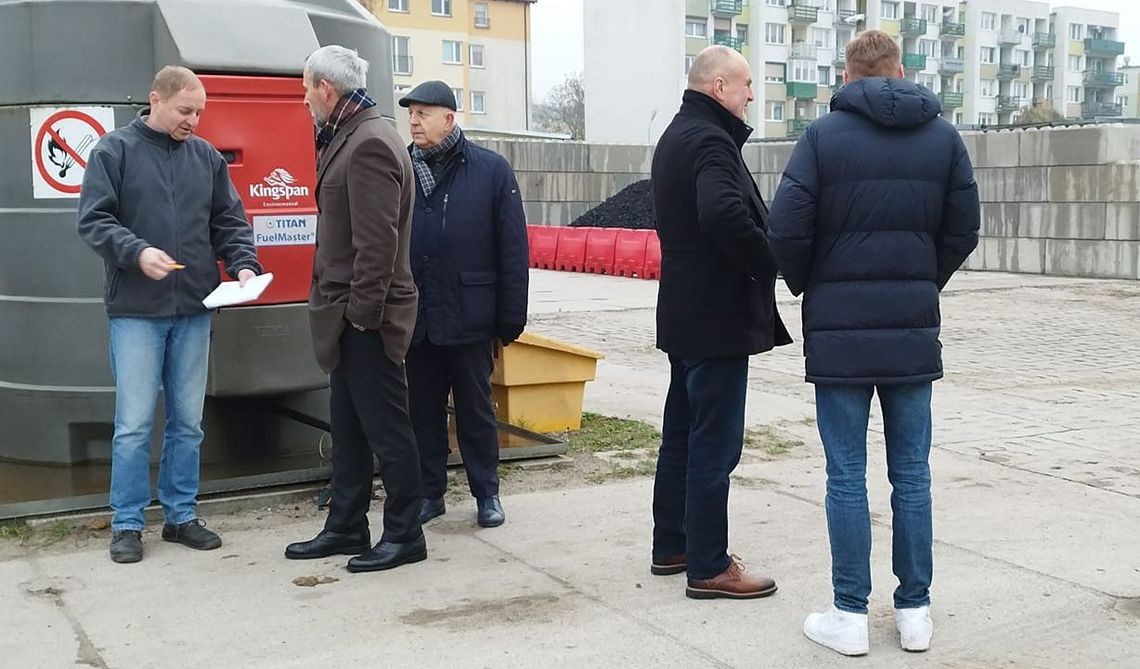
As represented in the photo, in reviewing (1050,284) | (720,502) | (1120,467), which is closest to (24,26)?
(720,502)

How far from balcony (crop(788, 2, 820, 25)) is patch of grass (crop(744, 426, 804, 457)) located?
7230cm

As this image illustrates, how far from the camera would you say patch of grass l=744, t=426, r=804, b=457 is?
739 centimetres

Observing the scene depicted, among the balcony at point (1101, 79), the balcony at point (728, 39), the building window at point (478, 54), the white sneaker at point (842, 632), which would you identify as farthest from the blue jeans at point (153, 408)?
the balcony at point (1101, 79)

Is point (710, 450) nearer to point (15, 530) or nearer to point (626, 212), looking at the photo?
point (15, 530)

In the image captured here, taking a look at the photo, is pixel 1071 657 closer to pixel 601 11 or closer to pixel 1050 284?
pixel 1050 284

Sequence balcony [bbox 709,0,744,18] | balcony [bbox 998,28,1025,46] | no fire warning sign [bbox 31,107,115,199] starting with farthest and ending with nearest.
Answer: balcony [bbox 998,28,1025,46] → balcony [bbox 709,0,744,18] → no fire warning sign [bbox 31,107,115,199]

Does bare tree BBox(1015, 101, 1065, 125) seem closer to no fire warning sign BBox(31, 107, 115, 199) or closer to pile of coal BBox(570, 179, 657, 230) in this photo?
pile of coal BBox(570, 179, 657, 230)

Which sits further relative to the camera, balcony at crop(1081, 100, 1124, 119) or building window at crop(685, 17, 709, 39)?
balcony at crop(1081, 100, 1124, 119)

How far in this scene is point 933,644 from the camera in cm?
421

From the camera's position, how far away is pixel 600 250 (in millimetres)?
22422

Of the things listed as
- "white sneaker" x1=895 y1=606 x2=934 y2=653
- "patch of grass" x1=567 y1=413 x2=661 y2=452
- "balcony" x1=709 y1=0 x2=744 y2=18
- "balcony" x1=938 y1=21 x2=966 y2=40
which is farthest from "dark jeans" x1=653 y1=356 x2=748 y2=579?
"balcony" x1=938 y1=21 x2=966 y2=40

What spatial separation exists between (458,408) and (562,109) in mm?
91276

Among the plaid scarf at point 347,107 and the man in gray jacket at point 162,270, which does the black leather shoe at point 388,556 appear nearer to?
the man in gray jacket at point 162,270

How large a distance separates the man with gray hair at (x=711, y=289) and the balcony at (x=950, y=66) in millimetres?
87004
